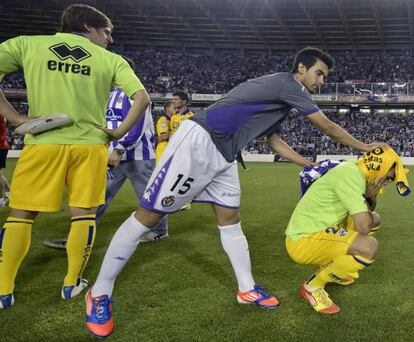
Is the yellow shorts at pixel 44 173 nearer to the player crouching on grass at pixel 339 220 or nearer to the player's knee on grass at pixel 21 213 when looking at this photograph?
the player's knee on grass at pixel 21 213

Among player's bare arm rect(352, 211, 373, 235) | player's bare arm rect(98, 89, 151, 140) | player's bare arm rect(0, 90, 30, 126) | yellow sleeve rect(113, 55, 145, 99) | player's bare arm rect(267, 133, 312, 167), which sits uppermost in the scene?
yellow sleeve rect(113, 55, 145, 99)

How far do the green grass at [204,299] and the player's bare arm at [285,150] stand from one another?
39.8 inches

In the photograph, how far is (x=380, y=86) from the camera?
102ft

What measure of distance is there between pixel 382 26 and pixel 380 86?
711 cm

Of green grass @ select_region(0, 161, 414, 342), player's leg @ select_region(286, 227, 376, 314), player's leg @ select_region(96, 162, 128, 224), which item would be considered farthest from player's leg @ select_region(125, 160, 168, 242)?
player's leg @ select_region(286, 227, 376, 314)

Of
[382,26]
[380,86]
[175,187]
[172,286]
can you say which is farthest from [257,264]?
[382,26]

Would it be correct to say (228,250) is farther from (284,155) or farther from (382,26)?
(382,26)

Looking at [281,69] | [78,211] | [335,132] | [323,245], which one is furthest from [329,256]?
[281,69]

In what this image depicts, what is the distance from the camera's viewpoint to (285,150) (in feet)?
11.0

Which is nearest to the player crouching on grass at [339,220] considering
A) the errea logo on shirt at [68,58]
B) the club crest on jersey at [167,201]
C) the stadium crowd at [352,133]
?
the club crest on jersey at [167,201]

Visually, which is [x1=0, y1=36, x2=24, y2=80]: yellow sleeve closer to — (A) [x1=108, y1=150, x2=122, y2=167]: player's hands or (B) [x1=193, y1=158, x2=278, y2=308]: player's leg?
(B) [x1=193, y1=158, x2=278, y2=308]: player's leg

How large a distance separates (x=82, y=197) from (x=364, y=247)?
1.93 m

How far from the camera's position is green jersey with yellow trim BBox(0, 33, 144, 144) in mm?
2639

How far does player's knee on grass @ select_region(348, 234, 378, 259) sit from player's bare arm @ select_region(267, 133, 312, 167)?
79 centimetres
